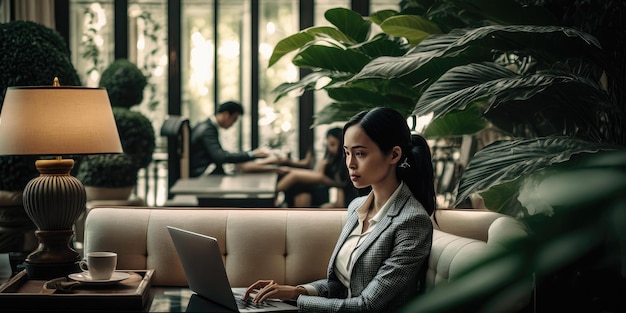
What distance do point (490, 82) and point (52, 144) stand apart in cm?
146

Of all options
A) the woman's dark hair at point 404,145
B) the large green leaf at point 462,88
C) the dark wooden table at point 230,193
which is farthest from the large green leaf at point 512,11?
the dark wooden table at point 230,193

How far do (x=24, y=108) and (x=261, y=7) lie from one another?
6092 mm

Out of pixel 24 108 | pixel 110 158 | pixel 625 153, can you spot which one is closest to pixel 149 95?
pixel 110 158

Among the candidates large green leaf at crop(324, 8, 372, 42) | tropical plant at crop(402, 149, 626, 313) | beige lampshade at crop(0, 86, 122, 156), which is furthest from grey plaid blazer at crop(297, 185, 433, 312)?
tropical plant at crop(402, 149, 626, 313)

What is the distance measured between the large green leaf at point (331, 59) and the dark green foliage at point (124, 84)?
12.8ft

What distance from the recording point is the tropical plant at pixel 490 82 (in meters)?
1.86

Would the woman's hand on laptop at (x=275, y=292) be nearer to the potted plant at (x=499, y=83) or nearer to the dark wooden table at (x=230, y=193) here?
the potted plant at (x=499, y=83)

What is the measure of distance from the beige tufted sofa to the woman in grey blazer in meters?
0.27

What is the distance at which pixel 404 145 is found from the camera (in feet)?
7.11

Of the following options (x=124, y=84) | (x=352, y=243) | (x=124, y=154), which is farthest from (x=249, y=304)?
(x=124, y=84)

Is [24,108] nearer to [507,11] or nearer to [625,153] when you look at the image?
[507,11]

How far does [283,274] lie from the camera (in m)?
2.53

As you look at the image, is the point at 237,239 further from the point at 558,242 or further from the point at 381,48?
the point at 558,242

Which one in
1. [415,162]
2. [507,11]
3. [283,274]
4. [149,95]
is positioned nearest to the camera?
[415,162]
